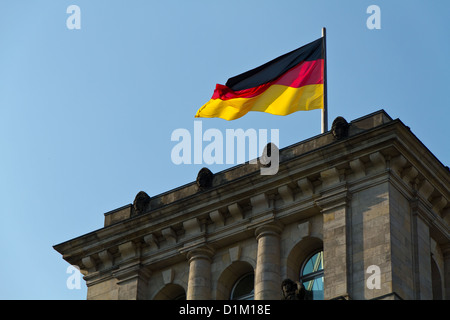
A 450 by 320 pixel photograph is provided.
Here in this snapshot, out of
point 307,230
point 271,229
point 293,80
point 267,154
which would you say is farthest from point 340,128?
point 293,80

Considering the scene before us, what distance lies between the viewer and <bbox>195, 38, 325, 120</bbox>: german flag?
6412 cm

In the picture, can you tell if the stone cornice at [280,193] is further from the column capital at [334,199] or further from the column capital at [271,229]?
the column capital at [271,229]

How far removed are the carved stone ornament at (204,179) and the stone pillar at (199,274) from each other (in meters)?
2.39

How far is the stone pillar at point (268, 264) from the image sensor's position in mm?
58812

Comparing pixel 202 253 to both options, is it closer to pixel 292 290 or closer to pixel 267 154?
pixel 267 154

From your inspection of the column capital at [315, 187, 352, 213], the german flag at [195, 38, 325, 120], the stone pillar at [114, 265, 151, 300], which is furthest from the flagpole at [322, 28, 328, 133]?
the stone pillar at [114, 265, 151, 300]

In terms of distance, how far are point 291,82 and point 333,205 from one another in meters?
7.32

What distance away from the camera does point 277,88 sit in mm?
64812

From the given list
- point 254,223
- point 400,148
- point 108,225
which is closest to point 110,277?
point 108,225

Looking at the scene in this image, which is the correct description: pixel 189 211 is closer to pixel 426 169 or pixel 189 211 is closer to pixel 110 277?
pixel 110 277

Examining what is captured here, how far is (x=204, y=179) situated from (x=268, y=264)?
15.4ft
